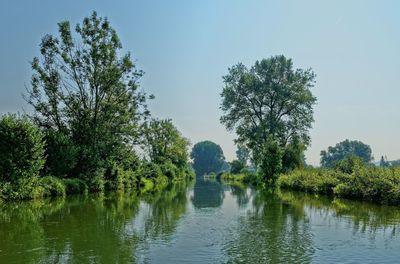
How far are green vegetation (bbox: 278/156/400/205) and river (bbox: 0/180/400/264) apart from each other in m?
4.01

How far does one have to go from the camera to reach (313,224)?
18.2 meters

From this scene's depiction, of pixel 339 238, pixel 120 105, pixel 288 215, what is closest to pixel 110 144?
pixel 120 105

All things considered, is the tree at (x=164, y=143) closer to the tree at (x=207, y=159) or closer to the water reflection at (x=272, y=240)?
the water reflection at (x=272, y=240)

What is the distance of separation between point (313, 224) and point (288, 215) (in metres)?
3.16

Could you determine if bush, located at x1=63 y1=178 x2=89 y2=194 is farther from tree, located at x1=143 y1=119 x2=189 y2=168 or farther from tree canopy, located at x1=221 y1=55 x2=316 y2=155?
tree, located at x1=143 y1=119 x2=189 y2=168

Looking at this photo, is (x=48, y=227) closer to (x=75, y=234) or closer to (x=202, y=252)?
(x=75, y=234)

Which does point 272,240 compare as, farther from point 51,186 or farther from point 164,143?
point 164,143

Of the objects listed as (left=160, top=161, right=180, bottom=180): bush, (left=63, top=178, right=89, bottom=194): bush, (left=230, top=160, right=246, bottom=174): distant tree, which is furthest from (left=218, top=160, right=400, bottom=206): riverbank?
(left=230, top=160, right=246, bottom=174): distant tree

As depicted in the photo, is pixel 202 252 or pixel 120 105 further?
pixel 120 105

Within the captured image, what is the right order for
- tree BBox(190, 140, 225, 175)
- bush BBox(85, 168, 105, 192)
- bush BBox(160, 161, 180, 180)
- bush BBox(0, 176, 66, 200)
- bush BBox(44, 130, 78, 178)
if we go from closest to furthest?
1. bush BBox(0, 176, 66, 200)
2. bush BBox(44, 130, 78, 178)
3. bush BBox(85, 168, 105, 192)
4. bush BBox(160, 161, 180, 180)
5. tree BBox(190, 140, 225, 175)

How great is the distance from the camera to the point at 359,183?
30406mm

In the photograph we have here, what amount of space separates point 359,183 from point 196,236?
751 inches

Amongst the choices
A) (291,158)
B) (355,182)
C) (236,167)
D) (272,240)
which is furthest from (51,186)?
(236,167)

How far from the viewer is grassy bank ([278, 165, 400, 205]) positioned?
26.6 m
